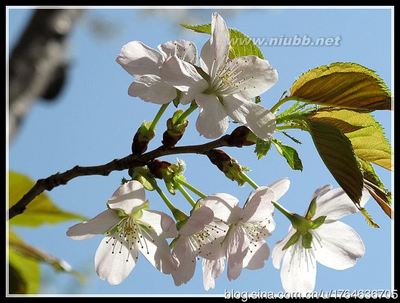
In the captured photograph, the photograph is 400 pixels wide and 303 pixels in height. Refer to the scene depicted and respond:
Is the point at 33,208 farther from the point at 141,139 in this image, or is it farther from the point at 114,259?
the point at 141,139

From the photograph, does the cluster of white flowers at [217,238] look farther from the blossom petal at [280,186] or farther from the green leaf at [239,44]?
the green leaf at [239,44]

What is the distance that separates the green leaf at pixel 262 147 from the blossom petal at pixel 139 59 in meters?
0.20

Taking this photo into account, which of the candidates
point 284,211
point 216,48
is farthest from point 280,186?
point 216,48

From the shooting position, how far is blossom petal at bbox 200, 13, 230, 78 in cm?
95

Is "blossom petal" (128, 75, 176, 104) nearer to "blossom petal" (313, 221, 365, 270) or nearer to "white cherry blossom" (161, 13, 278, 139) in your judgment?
"white cherry blossom" (161, 13, 278, 139)

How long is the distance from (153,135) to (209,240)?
20cm

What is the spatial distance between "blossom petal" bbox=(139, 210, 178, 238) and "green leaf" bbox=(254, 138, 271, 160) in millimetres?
182

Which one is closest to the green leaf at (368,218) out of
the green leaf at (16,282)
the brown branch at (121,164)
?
the brown branch at (121,164)

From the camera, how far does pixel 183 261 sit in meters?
0.99

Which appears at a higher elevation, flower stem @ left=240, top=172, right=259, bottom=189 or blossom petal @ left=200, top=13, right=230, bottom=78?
blossom petal @ left=200, top=13, right=230, bottom=78

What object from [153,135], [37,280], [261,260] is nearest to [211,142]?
[153,135]

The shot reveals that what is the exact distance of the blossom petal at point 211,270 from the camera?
3.38 ft

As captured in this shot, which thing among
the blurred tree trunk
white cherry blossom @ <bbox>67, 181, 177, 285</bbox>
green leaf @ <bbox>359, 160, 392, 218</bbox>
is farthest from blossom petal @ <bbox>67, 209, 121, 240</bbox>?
the blurred tree trunk

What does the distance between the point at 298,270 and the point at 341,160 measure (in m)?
0.32
